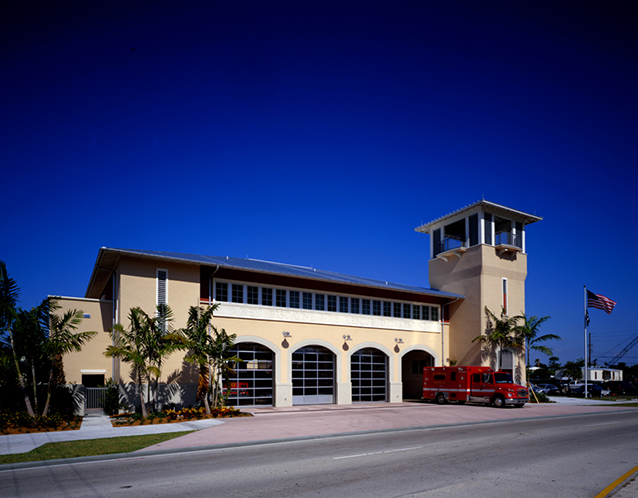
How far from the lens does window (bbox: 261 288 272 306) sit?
92.4 ft

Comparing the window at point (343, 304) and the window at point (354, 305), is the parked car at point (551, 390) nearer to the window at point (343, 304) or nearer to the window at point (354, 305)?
the window at point (354, 305)

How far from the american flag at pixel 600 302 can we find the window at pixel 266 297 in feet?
82.6

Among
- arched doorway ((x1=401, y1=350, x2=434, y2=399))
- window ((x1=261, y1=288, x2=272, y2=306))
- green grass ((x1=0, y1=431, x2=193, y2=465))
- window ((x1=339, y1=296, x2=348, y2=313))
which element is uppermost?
window ((x1=261, y1=288, x2=272, y2=306))

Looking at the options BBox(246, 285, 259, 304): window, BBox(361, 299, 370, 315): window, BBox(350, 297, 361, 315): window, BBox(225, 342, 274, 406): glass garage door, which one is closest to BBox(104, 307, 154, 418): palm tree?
BBox(225, 342, 274, 406): glass garage door

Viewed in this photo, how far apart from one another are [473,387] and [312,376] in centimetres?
920

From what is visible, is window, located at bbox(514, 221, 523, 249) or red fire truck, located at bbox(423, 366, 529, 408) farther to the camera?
window, located at bbox(514, 221, 523, 249)

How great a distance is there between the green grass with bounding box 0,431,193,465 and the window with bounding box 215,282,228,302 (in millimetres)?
11521

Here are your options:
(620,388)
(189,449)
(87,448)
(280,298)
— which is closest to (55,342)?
(87,448)

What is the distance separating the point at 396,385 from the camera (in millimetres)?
33250

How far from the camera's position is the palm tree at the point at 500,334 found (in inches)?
1363

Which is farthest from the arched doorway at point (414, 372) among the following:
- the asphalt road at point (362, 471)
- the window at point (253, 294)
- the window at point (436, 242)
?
the asphalt road at point (362, 471)

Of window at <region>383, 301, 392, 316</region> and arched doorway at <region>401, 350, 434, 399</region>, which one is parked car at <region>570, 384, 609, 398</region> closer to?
arched doorway at <region>401, 350, 434, 399</region>

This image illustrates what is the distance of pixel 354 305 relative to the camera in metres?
32.1

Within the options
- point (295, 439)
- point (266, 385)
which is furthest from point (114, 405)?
point (295, 439)
